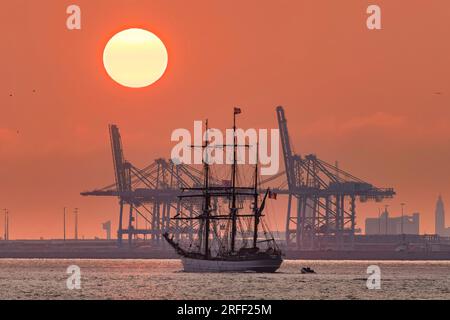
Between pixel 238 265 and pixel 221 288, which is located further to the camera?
pixel 238 265

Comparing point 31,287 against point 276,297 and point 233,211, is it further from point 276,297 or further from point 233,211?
point 233,211

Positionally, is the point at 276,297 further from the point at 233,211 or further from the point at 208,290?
the point at 233,211

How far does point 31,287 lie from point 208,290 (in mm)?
17425

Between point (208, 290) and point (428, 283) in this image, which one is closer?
point (208, 290)

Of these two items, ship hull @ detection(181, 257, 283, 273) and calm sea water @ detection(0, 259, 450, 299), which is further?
ship hull @ detection(181, 257, 283, 273)

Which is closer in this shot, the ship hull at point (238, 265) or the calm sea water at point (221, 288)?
the calm sea water at point (221, 288)

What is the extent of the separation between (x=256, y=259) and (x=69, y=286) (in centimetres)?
3977
